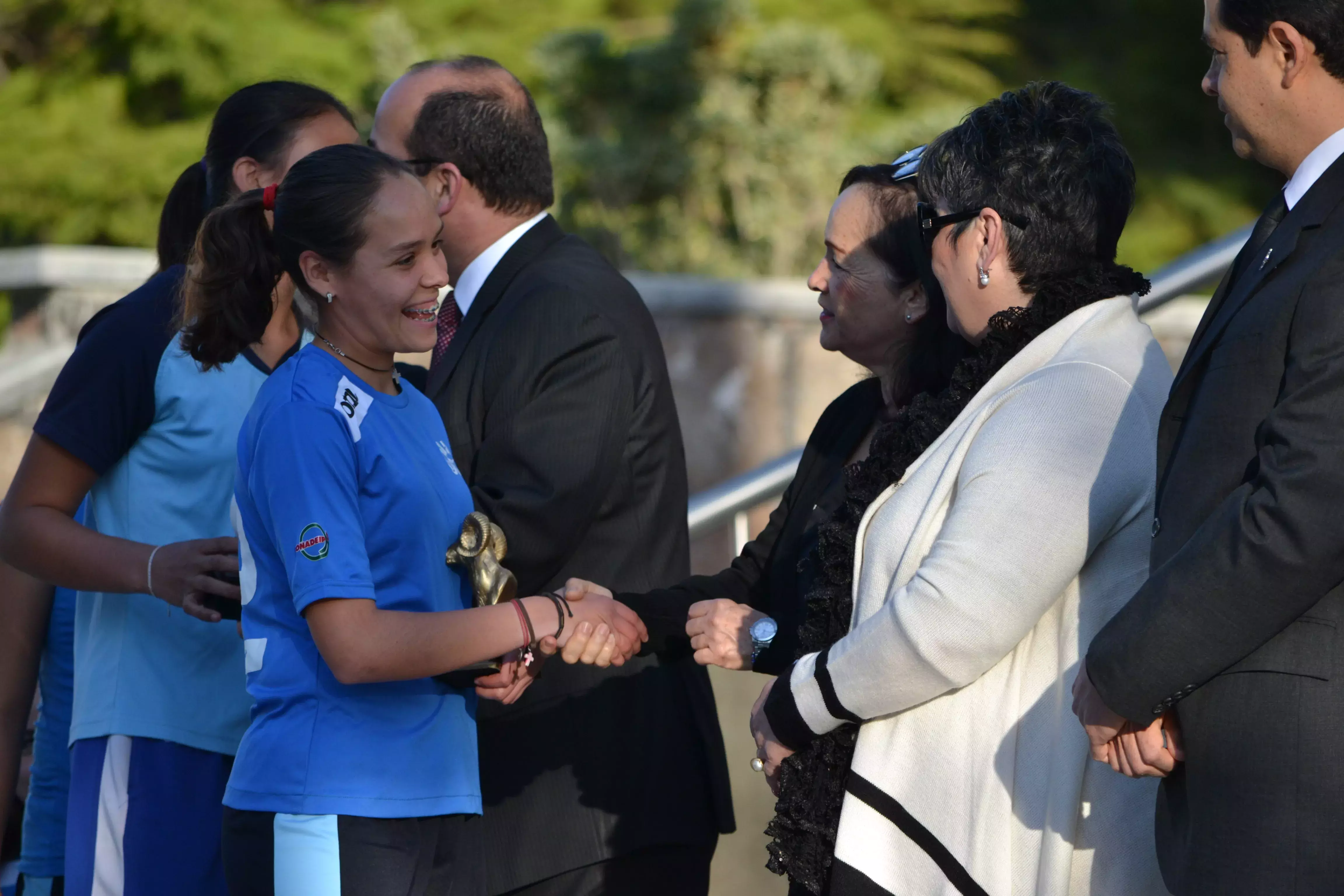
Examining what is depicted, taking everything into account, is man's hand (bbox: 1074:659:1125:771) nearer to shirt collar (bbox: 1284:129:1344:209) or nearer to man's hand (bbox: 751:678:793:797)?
man's hand (bbox: 751:678:793:797)

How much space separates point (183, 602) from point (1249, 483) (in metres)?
1.70

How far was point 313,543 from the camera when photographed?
2.14m

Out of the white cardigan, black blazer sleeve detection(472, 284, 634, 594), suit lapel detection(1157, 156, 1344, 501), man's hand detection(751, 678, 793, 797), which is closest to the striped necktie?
black blazer sleeve detection(472, 284, 634, 594)

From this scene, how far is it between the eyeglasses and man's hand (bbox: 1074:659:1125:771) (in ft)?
2.24

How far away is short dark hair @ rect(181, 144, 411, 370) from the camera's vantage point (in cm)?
238

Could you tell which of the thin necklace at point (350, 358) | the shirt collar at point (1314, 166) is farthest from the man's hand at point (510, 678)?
the shirt collar at point (1314, 166)

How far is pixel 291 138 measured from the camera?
2.95 meters

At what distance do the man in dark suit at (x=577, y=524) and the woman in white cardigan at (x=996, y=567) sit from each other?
2.05 ft

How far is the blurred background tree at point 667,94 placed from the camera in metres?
9.77

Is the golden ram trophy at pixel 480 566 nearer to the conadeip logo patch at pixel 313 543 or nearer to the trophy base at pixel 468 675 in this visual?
the trophy base at pixel 468 675

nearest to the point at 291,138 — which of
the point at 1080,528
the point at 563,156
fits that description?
the point at 1080,528

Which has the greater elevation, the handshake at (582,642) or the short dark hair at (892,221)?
the short dark hair at (892,221)

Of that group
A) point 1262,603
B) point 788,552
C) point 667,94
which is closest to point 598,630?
point 788,552

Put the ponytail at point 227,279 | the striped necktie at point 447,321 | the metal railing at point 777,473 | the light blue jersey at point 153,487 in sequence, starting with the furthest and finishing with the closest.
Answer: the metal railing at point 777,473 → the striped necktie at point 447,321 → the light blue jersey at point 153,487 → the ponytail at point 227,279
